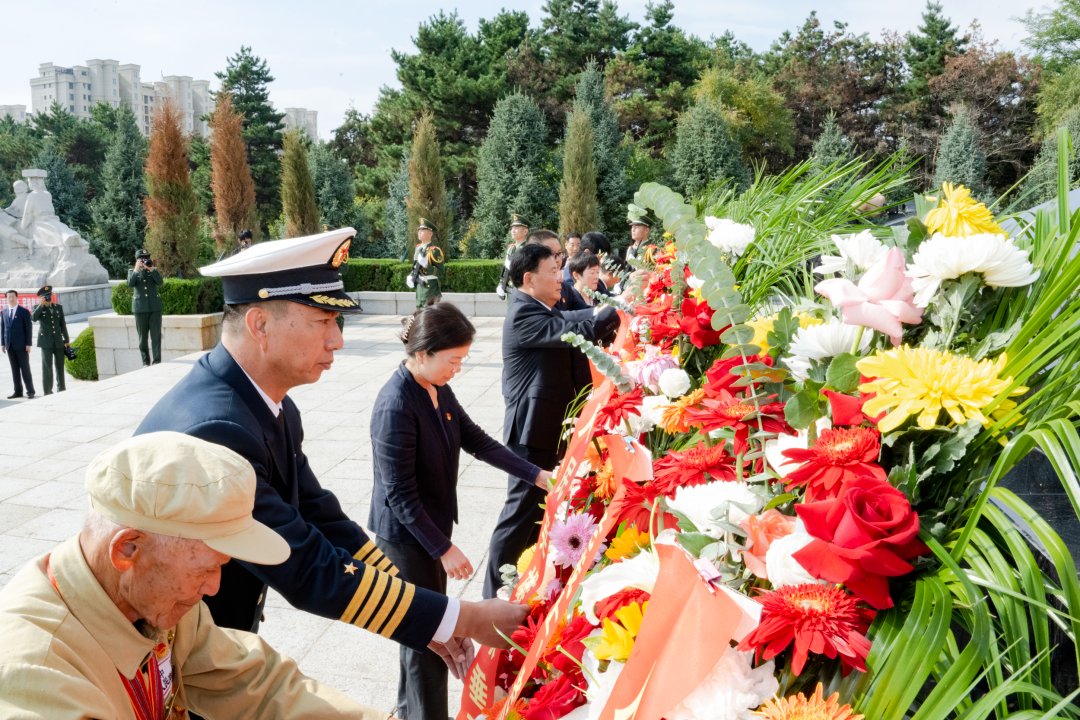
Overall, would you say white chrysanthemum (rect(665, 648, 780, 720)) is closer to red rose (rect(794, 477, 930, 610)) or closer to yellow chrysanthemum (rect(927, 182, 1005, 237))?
red rose (rect(794, 477, 930, 610))

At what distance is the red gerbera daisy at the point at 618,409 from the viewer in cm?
167

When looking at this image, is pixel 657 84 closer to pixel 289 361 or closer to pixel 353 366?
pixel 353 366

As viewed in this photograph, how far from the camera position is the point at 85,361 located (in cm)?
1312

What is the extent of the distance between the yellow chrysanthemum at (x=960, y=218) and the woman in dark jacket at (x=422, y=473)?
70.3 inches

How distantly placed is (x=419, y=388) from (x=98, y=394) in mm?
8446

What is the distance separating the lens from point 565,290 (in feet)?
18.2

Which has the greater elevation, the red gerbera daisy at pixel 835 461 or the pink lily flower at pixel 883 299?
the pink lily flower at pixel 883 299

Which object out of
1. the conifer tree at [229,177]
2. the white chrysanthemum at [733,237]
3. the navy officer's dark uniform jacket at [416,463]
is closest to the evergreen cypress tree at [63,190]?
the conifer tree at [229,177]

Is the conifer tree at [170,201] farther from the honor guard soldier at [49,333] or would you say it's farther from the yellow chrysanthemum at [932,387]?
the yellow chrysanthemum at [932,387]

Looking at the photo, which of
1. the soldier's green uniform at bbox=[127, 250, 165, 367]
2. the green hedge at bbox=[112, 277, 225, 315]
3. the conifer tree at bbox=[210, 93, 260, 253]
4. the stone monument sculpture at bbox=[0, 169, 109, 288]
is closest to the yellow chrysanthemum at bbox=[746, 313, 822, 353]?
the soldier's green uniform at bbox=[127, 250, 165, 367]

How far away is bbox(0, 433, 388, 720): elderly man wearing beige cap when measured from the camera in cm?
112

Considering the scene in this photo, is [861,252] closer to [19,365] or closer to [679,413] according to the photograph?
[679,413]

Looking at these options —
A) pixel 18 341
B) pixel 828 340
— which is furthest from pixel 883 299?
pixel 18 341

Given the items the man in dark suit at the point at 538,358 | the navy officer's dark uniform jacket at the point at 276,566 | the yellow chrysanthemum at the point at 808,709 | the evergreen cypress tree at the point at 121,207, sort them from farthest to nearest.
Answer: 1. the evergreen cypress tree at the point at 121,207
2. the man in dark suit at the point at 538,358
3. the navy officer's dark uniform jacket at the point at 276,566
4. the yellow chrysanthemum at the point at 808,709
